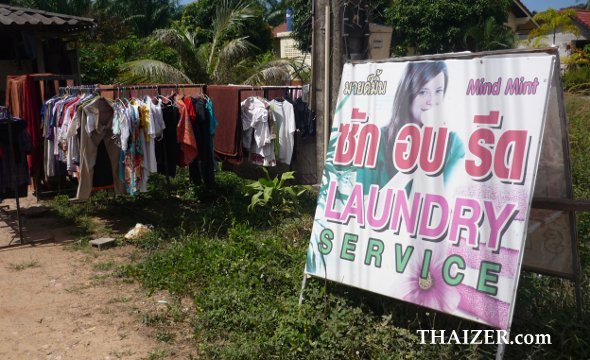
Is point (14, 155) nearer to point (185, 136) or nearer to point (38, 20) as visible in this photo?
point (185, 136)

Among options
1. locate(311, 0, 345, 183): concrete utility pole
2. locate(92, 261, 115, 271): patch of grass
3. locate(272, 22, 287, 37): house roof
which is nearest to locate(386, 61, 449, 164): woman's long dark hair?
locate(311, 0, 345, 183): concrete utility pole

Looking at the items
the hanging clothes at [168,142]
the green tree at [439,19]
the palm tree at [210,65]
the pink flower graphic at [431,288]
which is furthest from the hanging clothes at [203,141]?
the green tree at [439,19]

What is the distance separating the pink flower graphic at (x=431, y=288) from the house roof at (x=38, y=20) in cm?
760

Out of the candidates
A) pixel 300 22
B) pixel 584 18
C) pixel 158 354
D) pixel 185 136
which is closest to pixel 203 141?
pixel 185 136

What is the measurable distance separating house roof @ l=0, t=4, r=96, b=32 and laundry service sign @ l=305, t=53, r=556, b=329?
258 inches

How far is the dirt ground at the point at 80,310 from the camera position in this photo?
403 cm

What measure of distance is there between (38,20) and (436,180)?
25.0ft

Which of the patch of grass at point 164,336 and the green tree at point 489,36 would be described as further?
the green tree at point 489,36

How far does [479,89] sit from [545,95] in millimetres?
394

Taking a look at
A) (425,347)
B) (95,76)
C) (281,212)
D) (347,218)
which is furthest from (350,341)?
(95,76)

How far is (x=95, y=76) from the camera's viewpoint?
53.7ft

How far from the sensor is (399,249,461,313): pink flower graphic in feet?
10.7

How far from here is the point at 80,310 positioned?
472cm

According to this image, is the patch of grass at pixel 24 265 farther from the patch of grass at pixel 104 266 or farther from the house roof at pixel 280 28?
the house roof at pixel 280 28
